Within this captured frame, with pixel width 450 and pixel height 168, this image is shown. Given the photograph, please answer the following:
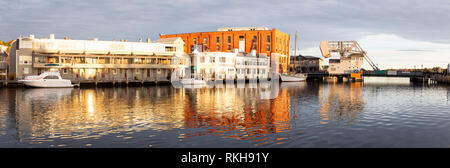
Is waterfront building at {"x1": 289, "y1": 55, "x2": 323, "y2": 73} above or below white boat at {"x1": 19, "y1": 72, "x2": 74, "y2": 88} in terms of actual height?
above

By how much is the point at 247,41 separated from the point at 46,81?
81.7 meters

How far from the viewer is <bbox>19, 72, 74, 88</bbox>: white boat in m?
68.5

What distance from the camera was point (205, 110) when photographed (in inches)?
1356

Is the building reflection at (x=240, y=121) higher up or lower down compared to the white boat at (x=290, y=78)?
lower down

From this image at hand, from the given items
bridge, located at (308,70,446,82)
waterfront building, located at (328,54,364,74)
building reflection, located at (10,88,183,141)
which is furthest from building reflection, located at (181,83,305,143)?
waterfront building, located at (328,54,364,74)

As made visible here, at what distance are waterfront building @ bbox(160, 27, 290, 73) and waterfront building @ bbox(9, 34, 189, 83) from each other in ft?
132

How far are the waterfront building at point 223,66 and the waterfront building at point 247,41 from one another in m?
17.4

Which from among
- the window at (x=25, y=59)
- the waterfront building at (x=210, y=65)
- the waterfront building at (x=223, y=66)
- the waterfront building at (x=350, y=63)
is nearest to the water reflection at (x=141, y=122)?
the window at (x=25, y=59)

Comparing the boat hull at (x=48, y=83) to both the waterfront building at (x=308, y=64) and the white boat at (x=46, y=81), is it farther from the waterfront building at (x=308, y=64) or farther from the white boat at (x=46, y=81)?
the waterfront building at (x=308, y=64)

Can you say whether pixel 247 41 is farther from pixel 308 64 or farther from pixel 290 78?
pixel 308 64

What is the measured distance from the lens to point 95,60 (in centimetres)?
8631

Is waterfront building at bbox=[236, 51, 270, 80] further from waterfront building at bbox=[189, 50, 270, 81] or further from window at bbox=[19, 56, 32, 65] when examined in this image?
window at bbox=[19, 56, 32, 65]

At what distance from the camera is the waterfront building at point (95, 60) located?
7900 cm
